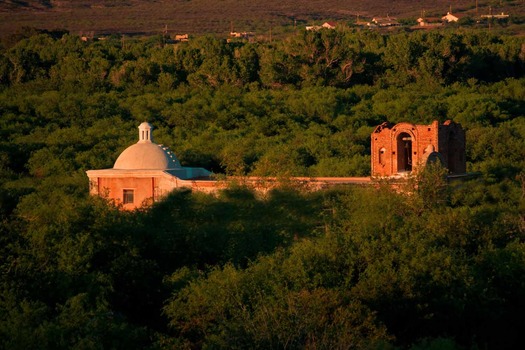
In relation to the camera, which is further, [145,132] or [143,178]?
[145,132]

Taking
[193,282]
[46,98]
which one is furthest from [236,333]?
[46,98]

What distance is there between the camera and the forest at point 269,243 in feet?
82.9

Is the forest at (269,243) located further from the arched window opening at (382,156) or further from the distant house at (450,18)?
the distant house at (450,18)

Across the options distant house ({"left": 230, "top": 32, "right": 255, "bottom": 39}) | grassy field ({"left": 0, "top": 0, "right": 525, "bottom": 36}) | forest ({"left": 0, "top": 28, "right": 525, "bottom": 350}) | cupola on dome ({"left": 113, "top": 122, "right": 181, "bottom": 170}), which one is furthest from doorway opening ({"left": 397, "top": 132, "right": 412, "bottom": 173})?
grassy field ({"left": 0, "top": 0, "right": 525, "bottom": 36})

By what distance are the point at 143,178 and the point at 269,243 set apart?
5321mm

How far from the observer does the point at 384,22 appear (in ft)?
375

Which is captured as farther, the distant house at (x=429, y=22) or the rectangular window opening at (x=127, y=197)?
the distant house at (x=429, y=22)

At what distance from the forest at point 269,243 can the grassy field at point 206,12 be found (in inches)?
2182

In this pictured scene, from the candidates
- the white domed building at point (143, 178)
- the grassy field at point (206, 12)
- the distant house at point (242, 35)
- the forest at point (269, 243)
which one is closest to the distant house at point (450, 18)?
the grassy field at point (206, 12)

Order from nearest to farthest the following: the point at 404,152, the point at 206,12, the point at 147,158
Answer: the point at 404,152, the point at 147,158, the point at 206,12

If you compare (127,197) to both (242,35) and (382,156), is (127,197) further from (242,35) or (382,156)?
(242,35)

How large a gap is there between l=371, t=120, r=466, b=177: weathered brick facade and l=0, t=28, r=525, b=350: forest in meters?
1.06

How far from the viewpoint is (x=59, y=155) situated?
4959cm

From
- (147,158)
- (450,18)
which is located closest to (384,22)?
(450,18)
